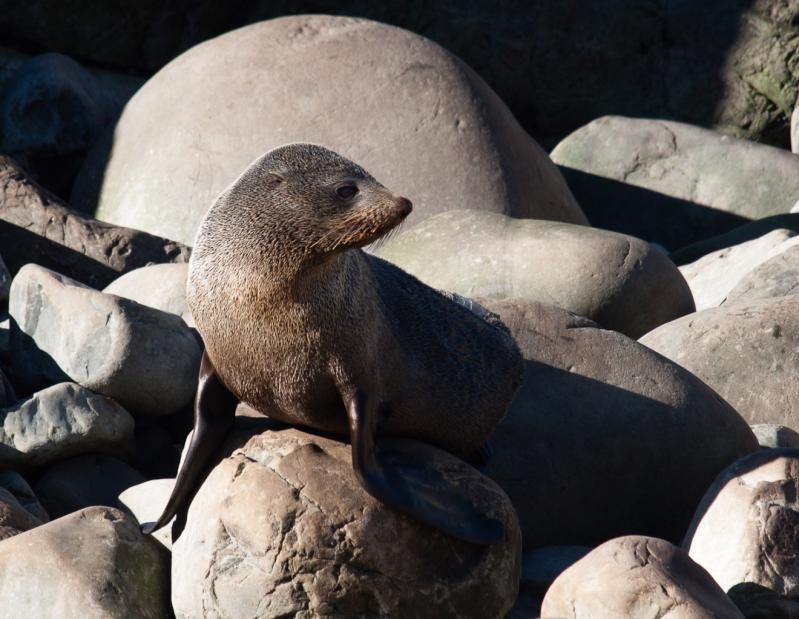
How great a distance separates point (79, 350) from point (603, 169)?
21.1 feet

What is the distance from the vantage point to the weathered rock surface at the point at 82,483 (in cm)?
567

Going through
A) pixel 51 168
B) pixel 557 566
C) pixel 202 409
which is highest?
pixel 202 409

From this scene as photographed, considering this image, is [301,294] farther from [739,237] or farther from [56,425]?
[739,237]

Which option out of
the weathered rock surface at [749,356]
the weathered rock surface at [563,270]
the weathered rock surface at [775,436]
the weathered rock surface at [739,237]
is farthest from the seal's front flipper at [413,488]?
the weathered rock surface at [739,237]

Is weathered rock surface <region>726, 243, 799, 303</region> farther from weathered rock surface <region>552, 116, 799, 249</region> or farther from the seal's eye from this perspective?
the seal's eye

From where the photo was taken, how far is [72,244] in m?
7.75

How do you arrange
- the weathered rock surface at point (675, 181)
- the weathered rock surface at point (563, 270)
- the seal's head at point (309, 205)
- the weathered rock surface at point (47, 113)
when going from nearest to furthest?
1. the seal's head at point (309, 205)
2. the weathered rock surface at point (563, 270)
3. the weathered rock surface at point (47, 113)
4. the weathered rock surface at point (675, 181)

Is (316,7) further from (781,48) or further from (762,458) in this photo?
(762,458)

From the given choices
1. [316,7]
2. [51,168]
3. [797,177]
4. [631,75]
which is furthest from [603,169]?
[51,168]

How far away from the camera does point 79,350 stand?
19.3ft

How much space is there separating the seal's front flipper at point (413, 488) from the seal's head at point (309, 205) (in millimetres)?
570

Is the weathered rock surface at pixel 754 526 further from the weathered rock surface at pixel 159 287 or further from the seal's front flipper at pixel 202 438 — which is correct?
the weathered rock surface at pixel 159 287

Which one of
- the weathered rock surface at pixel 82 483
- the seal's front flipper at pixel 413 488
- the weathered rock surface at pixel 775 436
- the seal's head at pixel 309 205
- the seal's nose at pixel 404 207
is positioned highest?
the seal's nose at pixel 404 207

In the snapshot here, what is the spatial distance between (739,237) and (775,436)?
3507 mm
